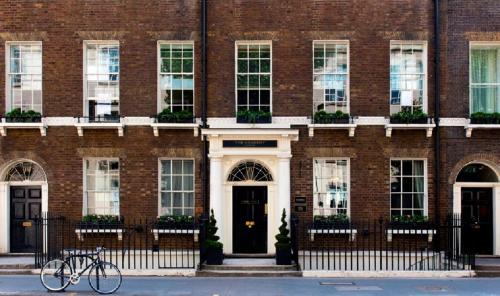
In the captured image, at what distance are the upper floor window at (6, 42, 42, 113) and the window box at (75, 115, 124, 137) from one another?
1.60m

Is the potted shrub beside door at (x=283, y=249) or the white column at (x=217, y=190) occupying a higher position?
the white column at (x=217, y=190)

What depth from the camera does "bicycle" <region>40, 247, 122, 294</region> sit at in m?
13.7

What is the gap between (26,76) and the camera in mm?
18688

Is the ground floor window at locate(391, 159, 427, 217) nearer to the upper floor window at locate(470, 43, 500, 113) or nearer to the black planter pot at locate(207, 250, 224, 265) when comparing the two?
the upper floor window at locate(470, 43, 500, 113)

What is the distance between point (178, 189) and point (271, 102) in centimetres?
401

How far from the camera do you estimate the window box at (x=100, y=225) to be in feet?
59.1

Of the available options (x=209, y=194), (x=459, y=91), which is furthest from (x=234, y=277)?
(x=459, y=91)

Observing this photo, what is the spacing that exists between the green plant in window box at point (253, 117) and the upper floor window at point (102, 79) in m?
3.89

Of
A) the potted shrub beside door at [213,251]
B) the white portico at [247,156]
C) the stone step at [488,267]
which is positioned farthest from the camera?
the white portico at [247,156]

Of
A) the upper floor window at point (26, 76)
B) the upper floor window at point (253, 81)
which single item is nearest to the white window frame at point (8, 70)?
the upper floor window at point (26, 76)

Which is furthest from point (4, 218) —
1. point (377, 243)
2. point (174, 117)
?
point (377, 243)

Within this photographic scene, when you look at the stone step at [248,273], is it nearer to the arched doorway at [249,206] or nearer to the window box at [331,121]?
the arched doorway at [249,206]

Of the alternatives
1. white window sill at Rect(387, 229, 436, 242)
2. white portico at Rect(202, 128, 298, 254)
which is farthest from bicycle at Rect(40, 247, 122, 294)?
white window sill at Rect(387, 229, 436, 242)

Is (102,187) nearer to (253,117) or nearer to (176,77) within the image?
(176,77)
